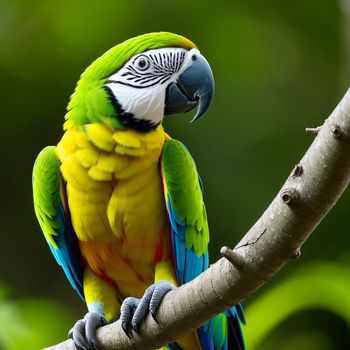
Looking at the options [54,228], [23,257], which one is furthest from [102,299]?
[23,257]

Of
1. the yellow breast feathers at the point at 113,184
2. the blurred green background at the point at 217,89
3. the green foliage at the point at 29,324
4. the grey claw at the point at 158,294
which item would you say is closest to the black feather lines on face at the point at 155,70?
the yellow breast feathers at the point at 113,184

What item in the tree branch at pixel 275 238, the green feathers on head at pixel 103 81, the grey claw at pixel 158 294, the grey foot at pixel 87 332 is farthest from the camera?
the green feathers on head at pixel 103 81

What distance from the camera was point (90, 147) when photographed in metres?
2.13

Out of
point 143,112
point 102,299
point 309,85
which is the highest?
point 309,85

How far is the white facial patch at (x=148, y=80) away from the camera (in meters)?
2.17

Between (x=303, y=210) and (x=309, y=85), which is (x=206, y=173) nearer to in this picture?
(x=309, y=85)

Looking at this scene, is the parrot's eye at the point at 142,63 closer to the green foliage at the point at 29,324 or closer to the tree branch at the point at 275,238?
the tree branch at the point at 275,238

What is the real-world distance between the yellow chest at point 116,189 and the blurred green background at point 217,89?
2103 mm

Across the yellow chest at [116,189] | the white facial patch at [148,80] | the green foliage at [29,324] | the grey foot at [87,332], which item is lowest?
the green foliage at [29,324]

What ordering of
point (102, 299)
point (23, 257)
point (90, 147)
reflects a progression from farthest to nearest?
point (23, 257), point (102, 299), point (90, 147)

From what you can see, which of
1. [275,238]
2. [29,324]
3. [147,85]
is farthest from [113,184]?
[29,324]

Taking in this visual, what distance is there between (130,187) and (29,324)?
0.88m

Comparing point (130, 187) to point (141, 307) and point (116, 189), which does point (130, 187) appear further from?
point (141, 307)

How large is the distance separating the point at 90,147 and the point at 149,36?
1.25ft
